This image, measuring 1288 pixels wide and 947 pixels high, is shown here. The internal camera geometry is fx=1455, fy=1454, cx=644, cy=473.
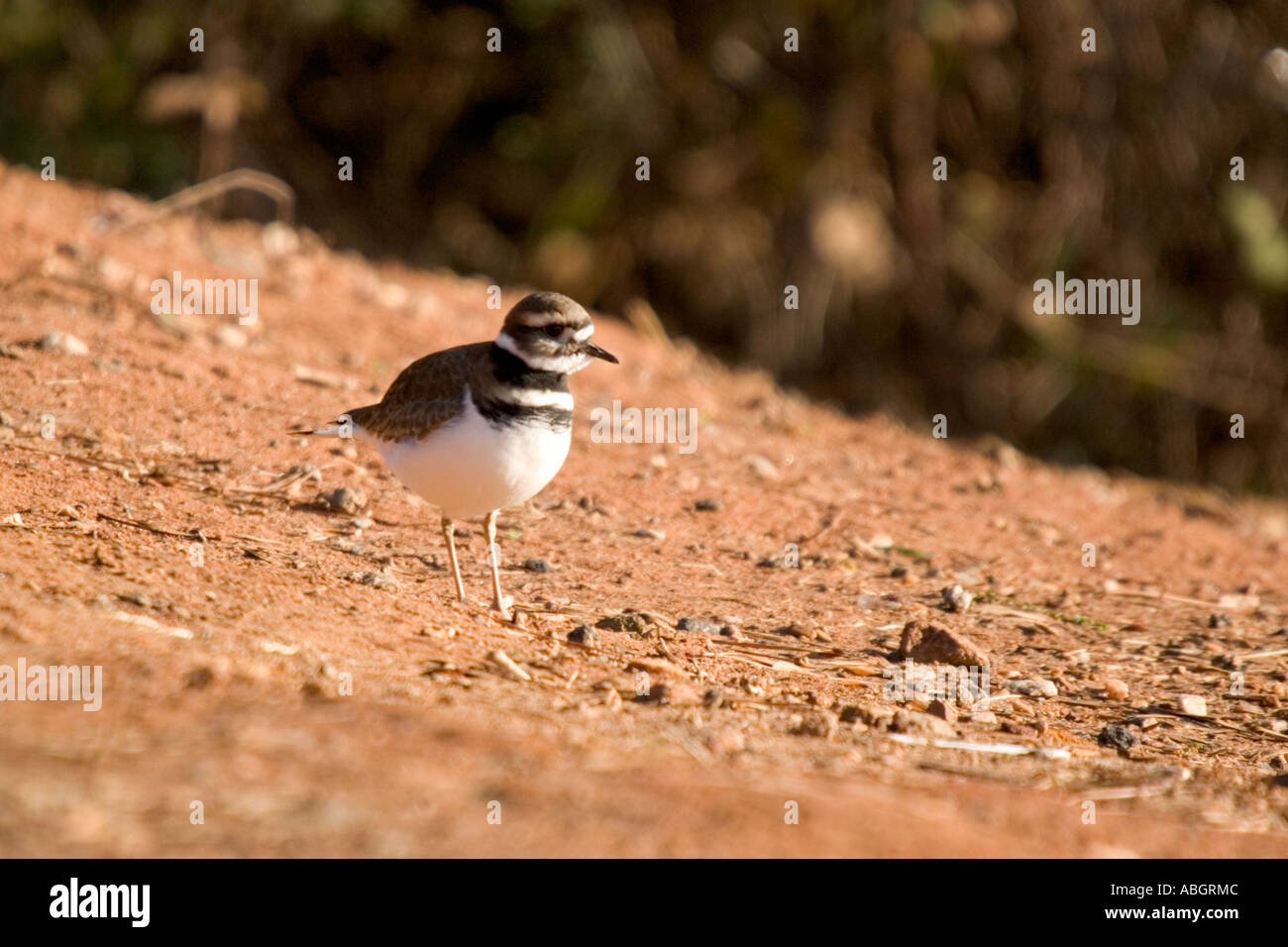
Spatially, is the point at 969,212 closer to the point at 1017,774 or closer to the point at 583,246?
the point at 583,246

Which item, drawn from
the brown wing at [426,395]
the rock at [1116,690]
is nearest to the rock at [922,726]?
the rock at [1116,690]

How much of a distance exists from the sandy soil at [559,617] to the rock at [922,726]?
19 mm

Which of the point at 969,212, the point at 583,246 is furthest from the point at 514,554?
the point at 969,212

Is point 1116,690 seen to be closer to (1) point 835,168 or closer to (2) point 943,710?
(2) point 943,710

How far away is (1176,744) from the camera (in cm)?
538

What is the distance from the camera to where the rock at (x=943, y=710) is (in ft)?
17.6

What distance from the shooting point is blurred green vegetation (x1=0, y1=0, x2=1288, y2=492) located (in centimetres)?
1380

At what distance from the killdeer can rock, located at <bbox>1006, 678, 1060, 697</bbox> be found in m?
2.05

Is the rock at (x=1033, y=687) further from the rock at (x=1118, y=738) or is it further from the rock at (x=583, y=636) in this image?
the rock at (x=583, y=636)

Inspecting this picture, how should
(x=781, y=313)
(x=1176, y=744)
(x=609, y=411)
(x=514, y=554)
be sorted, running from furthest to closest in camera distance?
(x=781, y=313), (x=609, y=411), (x=514, y=554), (x=1176, y=744)

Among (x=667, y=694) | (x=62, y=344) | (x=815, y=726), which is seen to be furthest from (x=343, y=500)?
(x=815, y=726)

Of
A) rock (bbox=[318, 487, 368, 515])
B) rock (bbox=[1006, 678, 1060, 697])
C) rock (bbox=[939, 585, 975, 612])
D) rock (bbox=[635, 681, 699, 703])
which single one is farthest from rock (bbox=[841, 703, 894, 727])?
rock (bbox=[318, 487, 368, 515])

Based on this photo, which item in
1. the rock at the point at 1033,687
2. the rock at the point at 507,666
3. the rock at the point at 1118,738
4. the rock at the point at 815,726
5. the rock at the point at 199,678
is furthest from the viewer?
the rock at the point at 1033,687
